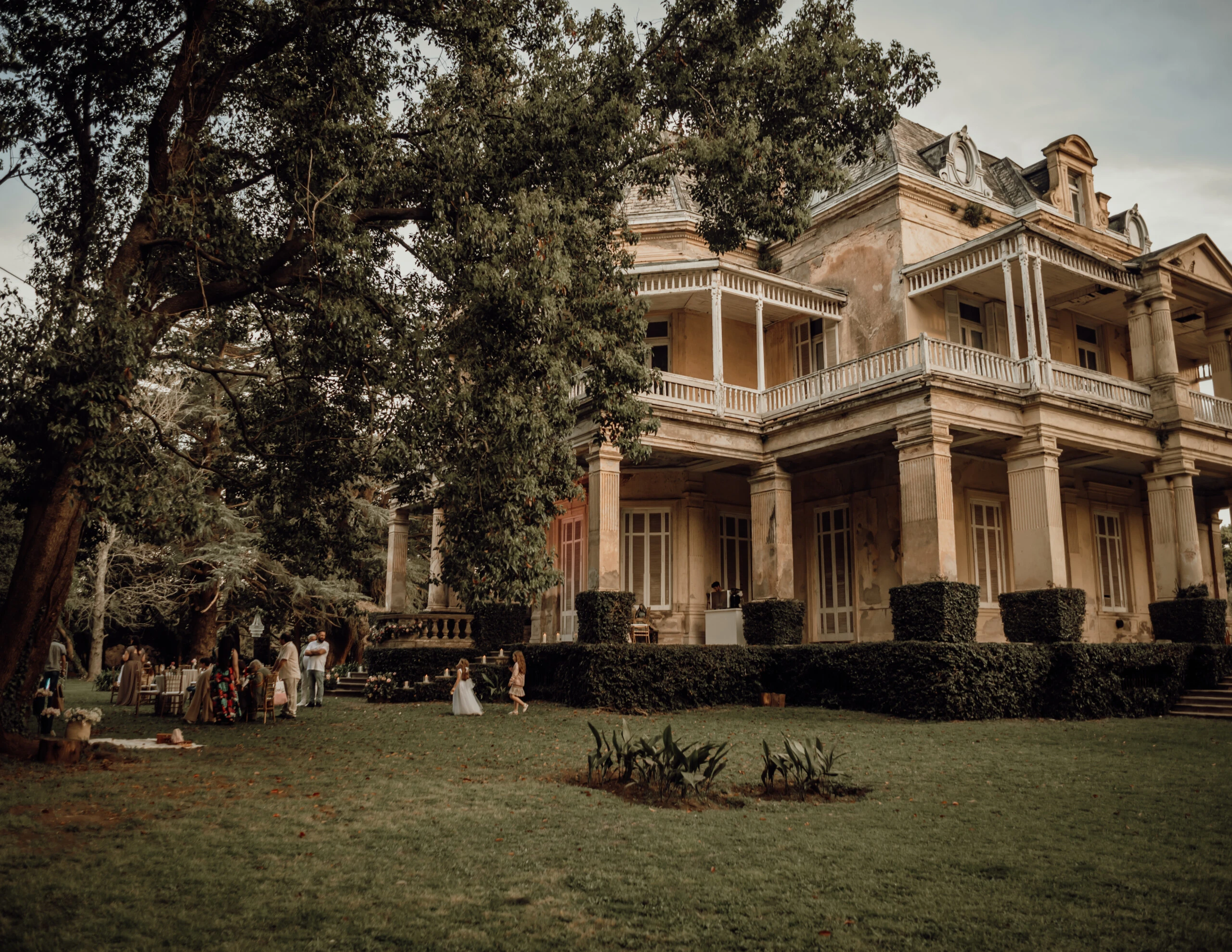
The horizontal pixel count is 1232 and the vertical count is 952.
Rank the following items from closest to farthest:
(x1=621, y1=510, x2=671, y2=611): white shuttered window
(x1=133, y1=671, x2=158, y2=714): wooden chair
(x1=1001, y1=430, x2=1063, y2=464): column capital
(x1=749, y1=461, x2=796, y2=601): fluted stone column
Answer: (x1=133, y1=671, x2=158, y2=714): wooden chair < (x1=1001, y1=430, x2=1063, y2=464): column capital < (x1=749, y1=461, x2=796, y2=601): fluted stone column < (x1=621, y1=510, x2=671, y2=611): white shuttered window

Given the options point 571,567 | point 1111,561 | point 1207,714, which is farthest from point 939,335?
point 571,567

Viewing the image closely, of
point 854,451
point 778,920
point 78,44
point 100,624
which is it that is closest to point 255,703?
point 78,44

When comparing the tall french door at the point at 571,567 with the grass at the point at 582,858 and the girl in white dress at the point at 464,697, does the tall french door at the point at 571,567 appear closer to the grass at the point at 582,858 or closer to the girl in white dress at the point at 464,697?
the girl in white dress at the point at 464,697

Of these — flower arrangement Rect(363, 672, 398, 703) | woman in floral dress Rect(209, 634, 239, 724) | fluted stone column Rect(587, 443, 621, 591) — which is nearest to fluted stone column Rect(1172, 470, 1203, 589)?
fluted stone column Rect(587, 443, 621, 591)

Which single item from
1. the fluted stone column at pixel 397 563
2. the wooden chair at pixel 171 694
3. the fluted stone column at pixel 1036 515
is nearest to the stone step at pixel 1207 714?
the fluted stone column at pixel 1036 515

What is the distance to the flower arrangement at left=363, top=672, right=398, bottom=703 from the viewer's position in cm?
1881

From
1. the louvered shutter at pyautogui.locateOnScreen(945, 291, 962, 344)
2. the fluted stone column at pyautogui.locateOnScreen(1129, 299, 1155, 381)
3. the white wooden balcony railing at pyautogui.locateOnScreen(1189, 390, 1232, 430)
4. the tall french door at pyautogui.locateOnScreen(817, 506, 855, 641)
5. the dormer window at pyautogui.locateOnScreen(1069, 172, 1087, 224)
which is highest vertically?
the dormer window at pyautogui.locateOnScreen(1069, 172, 1087, 224)

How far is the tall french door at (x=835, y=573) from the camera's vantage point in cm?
2123

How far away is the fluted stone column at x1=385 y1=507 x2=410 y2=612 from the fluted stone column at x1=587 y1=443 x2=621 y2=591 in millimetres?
8912

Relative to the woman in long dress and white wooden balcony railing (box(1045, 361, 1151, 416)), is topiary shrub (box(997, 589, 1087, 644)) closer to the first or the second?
white wooden balcony railing (box(1045, 361, 1151, 416))

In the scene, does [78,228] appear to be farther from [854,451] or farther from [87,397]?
[854,451]

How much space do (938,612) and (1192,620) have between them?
6.52 meters

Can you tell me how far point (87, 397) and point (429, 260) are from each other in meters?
3.96

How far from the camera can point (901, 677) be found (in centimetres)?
1479
